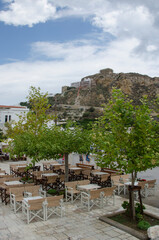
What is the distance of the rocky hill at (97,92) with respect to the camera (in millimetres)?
94150

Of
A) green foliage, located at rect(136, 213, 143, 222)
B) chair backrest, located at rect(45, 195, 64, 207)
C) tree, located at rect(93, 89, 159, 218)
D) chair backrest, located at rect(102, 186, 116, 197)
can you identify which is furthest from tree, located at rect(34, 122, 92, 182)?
green foliage, located at rect(136, 213, 143, 222)

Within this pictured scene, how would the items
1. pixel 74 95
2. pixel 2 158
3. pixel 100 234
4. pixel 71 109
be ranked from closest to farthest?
pixel 100 234
pixel 2 158
pixel 71 109
pixel 74 95

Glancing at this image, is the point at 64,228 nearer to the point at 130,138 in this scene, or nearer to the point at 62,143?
the point at 130,138

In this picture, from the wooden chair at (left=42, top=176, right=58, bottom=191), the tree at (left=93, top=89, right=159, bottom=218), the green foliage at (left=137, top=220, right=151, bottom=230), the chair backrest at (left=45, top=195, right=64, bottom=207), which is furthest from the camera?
the wooden chair at (left=42, top=176, right=58, bottom=191)

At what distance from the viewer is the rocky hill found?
9415cm

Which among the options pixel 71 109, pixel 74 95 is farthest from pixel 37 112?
pixel 74 95

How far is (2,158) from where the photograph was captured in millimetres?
24969

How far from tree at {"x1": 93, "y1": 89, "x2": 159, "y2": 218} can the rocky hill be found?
75.8 m

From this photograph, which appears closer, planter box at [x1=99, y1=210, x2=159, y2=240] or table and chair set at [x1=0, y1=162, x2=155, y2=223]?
planter box at [x1=99, y1=210, x2=159, y2=240]

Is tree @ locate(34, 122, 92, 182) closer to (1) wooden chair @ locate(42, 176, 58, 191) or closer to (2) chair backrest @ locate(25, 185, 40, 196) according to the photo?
(1) wooden chair @ locate(42, 176, 58, 191)

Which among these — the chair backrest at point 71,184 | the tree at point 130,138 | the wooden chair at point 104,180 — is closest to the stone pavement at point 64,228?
the tree at point 130,138

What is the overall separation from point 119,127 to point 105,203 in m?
3.54

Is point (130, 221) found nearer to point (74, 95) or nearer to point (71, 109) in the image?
point (71, 109)

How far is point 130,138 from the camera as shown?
7090mm
